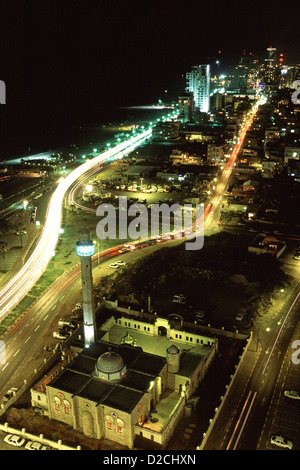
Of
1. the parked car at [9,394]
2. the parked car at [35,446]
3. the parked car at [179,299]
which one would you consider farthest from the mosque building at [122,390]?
the parked car at [179,299]

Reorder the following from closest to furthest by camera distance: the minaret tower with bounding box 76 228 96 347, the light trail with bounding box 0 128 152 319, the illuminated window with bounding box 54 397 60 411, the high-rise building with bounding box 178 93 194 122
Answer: the illuminated window with bounding box 54 397 60 411, the minaret tower with bounding box 76 228 96 347, the light trail with bounding box 0 128 152 319, the high-rise building with bounding box 178 93 194 122

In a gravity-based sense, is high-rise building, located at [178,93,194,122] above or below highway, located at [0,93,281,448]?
above

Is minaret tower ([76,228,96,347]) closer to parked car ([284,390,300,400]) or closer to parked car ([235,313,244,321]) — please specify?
parked car ([235,313,244,321])

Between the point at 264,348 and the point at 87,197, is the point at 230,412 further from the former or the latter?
the point at 87,197

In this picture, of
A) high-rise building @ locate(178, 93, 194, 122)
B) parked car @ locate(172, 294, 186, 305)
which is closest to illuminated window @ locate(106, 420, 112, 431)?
parked car @ locate(172, 294, 186, 305)

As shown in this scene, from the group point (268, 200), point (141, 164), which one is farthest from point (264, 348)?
point (141, 164)

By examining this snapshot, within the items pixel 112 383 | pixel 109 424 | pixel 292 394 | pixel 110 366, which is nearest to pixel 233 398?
pixel 292 394

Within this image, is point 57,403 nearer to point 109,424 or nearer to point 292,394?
point 109,424
